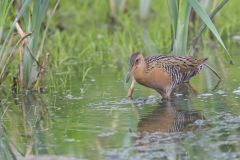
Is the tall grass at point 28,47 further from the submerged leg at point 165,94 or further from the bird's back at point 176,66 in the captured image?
the submerged leg at point 165,94

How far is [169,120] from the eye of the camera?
6.98 m

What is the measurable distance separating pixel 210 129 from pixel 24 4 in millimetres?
2313

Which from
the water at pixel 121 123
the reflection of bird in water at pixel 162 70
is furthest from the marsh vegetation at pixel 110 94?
the reflection of bird in water at pixel 162 70

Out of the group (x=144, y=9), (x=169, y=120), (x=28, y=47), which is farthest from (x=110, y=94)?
(x=144, y=9)

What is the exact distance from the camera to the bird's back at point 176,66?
831 centimetres

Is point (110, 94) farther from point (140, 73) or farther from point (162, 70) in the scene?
point (162, 70)

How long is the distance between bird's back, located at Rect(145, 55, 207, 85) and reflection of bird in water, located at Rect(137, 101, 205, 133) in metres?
0.74

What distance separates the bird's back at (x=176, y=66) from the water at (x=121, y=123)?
6.6 inches

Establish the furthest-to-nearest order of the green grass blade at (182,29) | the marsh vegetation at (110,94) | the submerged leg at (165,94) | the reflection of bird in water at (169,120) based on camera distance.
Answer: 1. the green grass blade at (182,29)
2. the submerged leg at (165,94)
3. the reflection of bird in water at (169,120)
4. the marsh vegetation at (110,94)

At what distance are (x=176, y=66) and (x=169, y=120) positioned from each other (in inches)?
58.0

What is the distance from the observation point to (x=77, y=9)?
14.7m

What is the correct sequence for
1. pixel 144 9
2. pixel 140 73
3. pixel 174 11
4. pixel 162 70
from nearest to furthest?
pixel 140 73, pixel 162 70, pixel 174 11, pixel 144 9

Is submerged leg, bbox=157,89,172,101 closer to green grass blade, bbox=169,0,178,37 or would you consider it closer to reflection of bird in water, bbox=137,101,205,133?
reflection of bird in water, bbox=137,101,205,133

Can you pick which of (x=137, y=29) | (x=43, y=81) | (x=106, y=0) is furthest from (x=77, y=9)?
(x=43, y=81)
